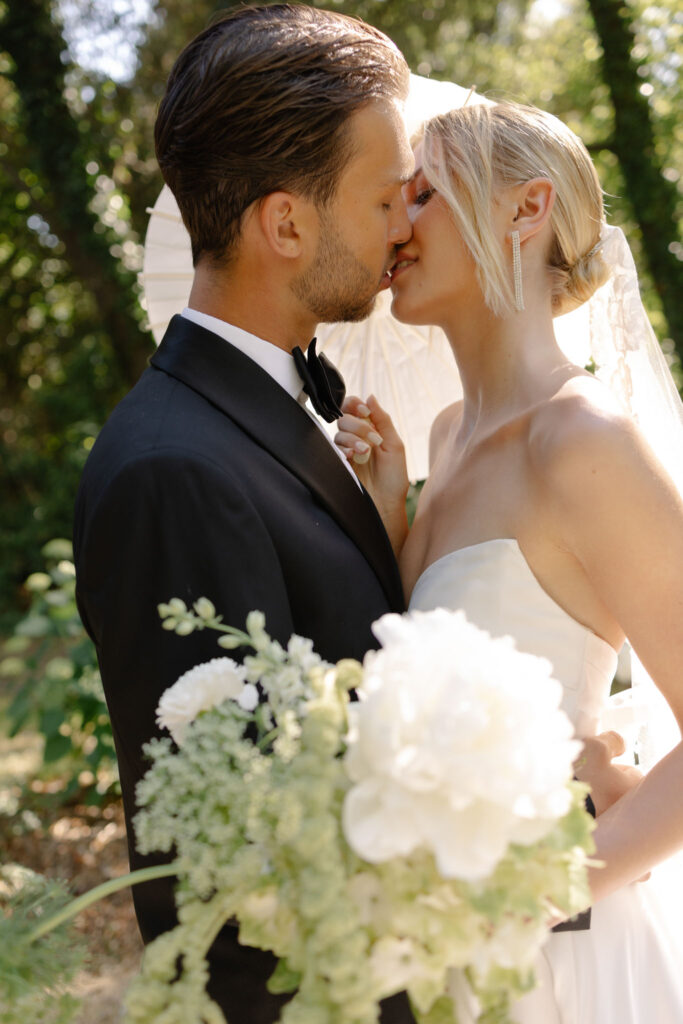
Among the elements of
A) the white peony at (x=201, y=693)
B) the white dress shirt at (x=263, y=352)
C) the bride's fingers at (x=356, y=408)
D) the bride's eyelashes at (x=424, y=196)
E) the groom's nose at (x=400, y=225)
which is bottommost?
the bride's fingers at (x=356, y=408)

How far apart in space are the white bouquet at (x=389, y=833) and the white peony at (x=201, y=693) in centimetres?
9

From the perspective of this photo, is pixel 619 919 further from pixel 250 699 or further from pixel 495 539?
pixel 250 699

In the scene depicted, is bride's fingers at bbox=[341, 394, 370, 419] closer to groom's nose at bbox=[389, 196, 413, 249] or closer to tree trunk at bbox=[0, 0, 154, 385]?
groom's nose at bbox=[389, 196, 413, 249]

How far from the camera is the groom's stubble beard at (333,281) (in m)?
2.28

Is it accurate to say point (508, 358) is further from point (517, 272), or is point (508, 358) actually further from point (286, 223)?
point (286, 223)

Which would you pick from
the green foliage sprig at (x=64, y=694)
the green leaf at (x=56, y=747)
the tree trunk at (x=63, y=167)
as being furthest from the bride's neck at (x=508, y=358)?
the tree trunk at (x=63, y=167)

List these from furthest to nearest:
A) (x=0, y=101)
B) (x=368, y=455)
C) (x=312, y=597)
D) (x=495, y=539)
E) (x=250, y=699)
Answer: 1. (x=0, y=101)
2. (x=368, y=455)
3. (x=495, y=539)
4. (x=312, y=597)
5. (x=250, y=699)

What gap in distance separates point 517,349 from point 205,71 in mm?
1071

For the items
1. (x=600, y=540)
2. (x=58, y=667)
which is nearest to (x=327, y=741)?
(x=600, y=540)

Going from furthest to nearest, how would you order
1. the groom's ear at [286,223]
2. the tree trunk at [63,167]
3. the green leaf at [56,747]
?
the tree trunk at [63,167], the green leaf at [56,747], the groom's ear at [286,223]

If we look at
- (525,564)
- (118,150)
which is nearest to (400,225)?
(525,564)

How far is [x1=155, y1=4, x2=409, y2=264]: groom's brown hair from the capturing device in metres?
2.11

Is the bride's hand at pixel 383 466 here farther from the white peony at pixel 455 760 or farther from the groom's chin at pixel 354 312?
the white peony at pixel 455 760

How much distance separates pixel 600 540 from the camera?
199cm
